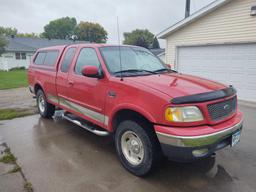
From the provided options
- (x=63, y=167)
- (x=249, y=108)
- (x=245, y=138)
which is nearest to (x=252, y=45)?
(x=249, y=108)

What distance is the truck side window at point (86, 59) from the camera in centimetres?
390

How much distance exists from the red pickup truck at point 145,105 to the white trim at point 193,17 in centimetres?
635

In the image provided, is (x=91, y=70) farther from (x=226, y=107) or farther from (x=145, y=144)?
(x=226, y=107)

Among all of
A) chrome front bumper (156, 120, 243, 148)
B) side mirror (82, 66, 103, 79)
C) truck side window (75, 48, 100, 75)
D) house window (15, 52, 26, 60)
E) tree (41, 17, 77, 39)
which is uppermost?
tree (41, 17, 77, 39)

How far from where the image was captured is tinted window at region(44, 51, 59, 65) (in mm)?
5176

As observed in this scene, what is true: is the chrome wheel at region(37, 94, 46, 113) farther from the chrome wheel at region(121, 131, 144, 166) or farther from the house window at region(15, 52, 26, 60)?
the house window at region(15, 52, 26, 60)

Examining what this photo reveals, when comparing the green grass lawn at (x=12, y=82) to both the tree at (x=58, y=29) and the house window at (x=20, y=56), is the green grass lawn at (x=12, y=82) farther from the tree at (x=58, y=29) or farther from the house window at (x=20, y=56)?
the tree at (x=58, y=29)

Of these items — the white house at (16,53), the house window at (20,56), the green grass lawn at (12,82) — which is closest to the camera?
the green grass lawn at (12,82)

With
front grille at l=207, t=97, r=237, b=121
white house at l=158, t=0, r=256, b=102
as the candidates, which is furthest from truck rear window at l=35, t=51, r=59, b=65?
white house at l=158, t=0, r=256, b=102

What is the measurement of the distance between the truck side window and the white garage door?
7.16m

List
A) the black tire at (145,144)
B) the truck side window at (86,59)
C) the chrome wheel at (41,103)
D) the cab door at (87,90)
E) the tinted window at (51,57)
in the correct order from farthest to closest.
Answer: the chrome wheel at (41,103)
the tinted window at (51,57)
the truck side window at (86,59)
the cab door at (87,90)
the black tire at (145,144)

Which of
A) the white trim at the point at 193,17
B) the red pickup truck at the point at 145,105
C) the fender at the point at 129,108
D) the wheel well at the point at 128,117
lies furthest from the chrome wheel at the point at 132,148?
the white trim at the point at 193,17

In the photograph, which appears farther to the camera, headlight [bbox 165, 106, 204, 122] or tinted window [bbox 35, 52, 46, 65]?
tinted window [bbox 35, 52, 46, 65]

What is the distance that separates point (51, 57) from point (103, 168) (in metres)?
3.34
